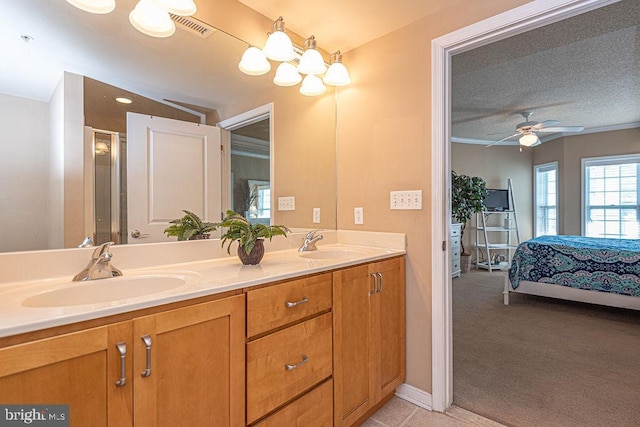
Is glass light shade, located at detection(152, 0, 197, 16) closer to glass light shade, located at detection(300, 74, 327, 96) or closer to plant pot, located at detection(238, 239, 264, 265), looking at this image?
glass light shade, located at detection(300, 74, 327, 96)

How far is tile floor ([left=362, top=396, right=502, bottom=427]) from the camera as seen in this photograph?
1.61 meters

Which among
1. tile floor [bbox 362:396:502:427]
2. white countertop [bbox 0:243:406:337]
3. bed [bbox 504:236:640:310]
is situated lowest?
tile floor [bbox 362:396:502:427]

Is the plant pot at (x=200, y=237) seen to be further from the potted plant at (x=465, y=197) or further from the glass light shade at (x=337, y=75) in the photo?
the potted plant at (x=465, y=197)

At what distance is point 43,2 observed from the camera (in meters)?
1.17

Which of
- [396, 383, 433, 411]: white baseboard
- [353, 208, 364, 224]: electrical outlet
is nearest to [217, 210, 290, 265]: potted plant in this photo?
[353, 208, 364, 224]: electrical outlet

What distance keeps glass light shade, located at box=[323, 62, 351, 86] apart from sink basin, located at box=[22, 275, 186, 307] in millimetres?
1511

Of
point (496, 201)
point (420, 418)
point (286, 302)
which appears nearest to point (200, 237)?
point (286, 302)

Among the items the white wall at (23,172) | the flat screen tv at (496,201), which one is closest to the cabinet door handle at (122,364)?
the white wall at (23,172)

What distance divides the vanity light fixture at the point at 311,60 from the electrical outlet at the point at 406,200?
0.90 m

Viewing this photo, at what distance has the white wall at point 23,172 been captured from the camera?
1100 mm

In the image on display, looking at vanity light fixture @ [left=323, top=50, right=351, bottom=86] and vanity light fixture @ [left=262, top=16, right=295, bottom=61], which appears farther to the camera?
vanity light fixture @ [left=323, top=50, right=351, bottom=86]

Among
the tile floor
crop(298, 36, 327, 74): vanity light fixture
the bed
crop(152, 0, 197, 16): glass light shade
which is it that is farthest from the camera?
the bed

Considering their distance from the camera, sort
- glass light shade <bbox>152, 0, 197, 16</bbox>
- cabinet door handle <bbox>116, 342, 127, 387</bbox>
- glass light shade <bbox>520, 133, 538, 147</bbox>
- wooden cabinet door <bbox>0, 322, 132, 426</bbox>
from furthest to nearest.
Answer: glass light shade <bbox>520, 133, 538, 147</bbox> < glass light shade <bbox>152, 0, 197, 16</bbox> < cabinet door handle <bbox>116, 342, 127, 387</bbox> < wooden cabinet door <bbox>0, 322, 132, 426</bbox>

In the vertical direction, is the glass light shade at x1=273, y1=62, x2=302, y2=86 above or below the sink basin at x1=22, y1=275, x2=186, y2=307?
above
